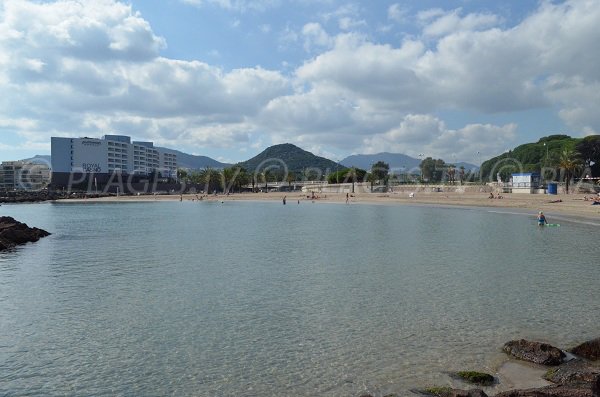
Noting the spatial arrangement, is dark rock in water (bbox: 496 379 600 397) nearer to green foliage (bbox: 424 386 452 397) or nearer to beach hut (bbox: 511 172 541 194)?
green foliage (bbox: 424 386 452 397)

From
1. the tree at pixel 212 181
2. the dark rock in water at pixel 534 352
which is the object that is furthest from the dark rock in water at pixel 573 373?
the tree at pixel 212 181

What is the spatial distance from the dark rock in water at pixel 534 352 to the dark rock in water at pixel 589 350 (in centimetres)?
45

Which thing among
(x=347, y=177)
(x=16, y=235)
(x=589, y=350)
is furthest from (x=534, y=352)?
(x=347, y=177)

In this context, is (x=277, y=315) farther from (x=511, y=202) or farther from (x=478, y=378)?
(x=511, y=202)

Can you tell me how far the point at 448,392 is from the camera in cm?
895

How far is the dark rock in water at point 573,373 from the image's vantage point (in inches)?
358

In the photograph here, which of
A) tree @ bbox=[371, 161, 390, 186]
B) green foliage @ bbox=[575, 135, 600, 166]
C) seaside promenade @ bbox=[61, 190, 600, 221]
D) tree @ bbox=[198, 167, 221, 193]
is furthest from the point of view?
tree @ bbox=[371, 161, 390, 186]

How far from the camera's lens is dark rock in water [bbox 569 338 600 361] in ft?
36.4

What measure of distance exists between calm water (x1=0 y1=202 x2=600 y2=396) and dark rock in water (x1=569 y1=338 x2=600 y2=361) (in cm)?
94

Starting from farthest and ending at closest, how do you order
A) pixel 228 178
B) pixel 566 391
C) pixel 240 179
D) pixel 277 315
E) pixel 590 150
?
pixel 240 179 < pixel 228 178 < pixel 590 150 < pixel 277 315 < pixel 566 391

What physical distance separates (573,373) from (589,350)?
2.15 m

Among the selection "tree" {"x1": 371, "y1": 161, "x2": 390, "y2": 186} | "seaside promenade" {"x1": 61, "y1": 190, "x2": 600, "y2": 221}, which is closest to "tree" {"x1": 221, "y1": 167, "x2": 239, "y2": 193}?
"seaside promenade" {"x1": 61, "y1": 190, "x2": 600, "y2": 221}

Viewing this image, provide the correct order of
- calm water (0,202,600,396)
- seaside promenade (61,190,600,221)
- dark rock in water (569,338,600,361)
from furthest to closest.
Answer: seaside promenade (61,190,600,221)
dark rock in water (569,338,600,361)
calm water (0,202,600,396)

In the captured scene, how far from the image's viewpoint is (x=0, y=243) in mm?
33594
